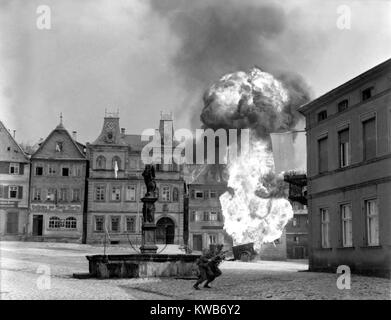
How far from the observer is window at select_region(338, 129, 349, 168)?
86.6ft

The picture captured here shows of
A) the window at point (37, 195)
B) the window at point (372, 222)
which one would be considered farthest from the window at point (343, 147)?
the window at point (37, 195)

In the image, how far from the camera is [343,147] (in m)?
26.8

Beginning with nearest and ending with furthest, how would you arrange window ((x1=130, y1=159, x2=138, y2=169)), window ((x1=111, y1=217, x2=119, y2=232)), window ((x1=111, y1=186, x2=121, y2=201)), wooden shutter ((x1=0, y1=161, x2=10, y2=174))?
wooden shutter ((x1=0, y1=161, x2=10, y2=174))
window ((x1=111, y1=217, x2=119, y2=232))
window ((x1=111, y1=186, x2=121, y2=201))
window ((x1=130, y1=159, x2=138, y2=169))

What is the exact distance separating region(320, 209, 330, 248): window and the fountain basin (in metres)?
8.19

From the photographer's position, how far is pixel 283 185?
56406 millimetres

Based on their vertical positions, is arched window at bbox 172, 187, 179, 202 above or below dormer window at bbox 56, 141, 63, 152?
below

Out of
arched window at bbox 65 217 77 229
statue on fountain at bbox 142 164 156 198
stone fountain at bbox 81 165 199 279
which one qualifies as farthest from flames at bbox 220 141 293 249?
stone fountain at bbox 81 165 199 279

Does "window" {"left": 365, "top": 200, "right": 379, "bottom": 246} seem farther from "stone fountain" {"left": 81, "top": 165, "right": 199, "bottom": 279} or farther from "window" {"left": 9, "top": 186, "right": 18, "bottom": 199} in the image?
"window" {"left": 9, "top": 186, "right": 18, "bottom": 199}

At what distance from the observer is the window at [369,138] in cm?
2397

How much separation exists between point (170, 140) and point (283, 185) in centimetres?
1283

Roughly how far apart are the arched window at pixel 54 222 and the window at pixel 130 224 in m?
7.07

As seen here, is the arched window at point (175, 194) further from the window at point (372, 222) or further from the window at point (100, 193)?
the window at point (372, 222)
